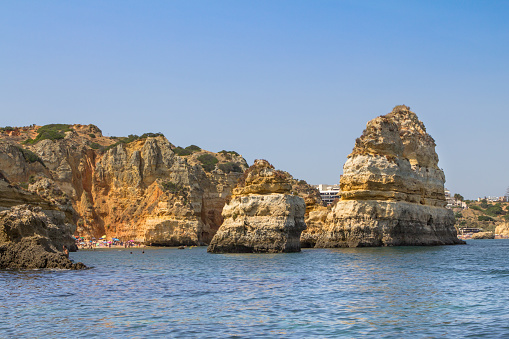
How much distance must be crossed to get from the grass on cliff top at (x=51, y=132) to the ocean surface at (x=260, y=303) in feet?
207

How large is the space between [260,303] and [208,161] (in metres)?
85.6

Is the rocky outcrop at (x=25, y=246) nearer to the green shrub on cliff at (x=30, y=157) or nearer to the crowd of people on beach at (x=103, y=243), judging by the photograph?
the green shrub on cliff at (x=30, y=157)

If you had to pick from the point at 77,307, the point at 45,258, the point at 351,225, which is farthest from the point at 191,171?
the point at 77,307

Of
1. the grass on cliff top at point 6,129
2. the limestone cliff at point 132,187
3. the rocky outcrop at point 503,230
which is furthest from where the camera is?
the rocky outcrop at point 503,230

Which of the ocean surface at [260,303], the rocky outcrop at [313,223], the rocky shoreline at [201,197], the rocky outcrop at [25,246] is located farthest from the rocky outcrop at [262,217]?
the rocky outcrop at [25,246]

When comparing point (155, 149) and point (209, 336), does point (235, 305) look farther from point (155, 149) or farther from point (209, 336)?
point (155, 149)

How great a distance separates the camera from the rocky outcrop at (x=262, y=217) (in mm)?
43597

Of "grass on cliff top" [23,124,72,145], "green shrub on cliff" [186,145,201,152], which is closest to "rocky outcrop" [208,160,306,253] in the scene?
"grass on cliff top" [23,124,72,145]

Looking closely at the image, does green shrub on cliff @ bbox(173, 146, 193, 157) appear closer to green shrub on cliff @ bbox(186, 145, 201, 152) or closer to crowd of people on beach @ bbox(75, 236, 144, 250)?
green shrub on cliff @ bbox(186, 145, 201, 152)

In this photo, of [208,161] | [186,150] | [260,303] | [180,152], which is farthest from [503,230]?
[260,303]

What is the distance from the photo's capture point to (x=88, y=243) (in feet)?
253

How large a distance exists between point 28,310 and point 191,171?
68.3m

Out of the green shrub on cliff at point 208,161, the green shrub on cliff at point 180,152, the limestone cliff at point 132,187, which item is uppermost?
the green shrub on cliff at point 180,152

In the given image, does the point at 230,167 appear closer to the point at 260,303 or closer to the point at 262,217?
the point at 262,217
